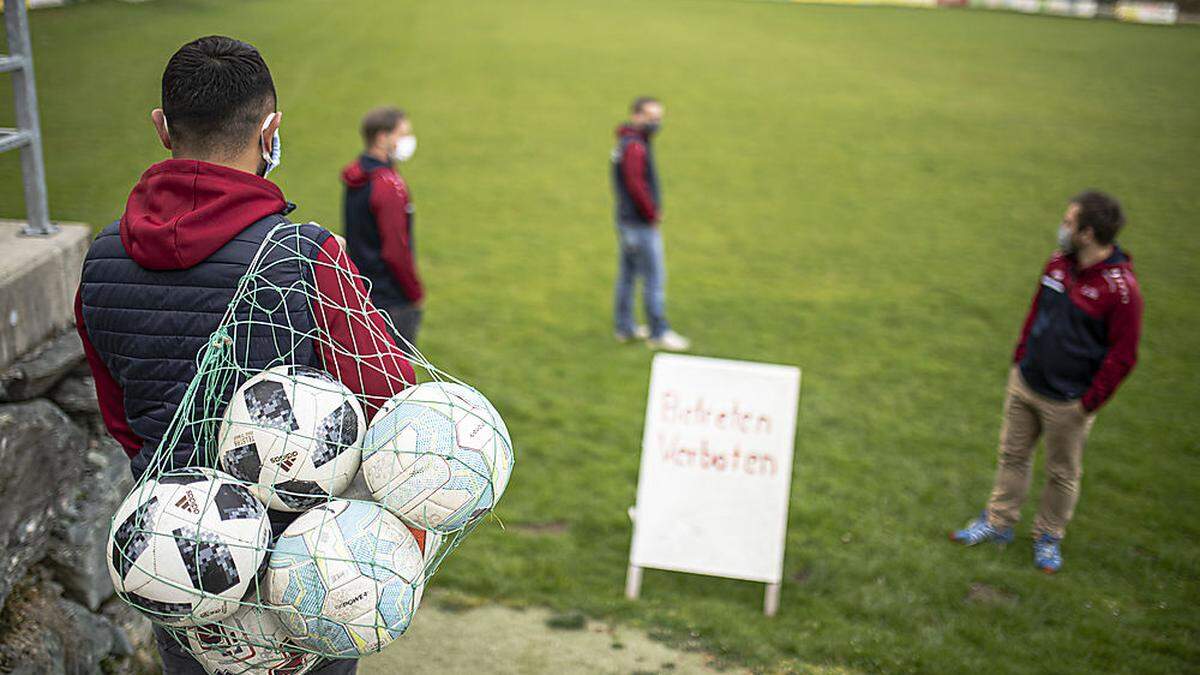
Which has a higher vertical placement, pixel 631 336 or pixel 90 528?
pixel 90 528

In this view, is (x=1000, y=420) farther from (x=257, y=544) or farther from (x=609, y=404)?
(x=257, y=544)

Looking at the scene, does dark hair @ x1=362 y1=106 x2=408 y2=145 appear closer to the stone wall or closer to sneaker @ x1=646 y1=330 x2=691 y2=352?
the stone wall

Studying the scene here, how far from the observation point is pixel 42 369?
147 inches

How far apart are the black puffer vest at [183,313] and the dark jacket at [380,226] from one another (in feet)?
12.3

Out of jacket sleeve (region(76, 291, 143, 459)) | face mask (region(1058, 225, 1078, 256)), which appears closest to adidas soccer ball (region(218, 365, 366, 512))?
jacket sleeve (region(76, 291, 143, 459))

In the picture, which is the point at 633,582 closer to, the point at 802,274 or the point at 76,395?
the point at 76,395

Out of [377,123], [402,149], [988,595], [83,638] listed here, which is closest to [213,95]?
[83,638]

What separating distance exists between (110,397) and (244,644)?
77cm

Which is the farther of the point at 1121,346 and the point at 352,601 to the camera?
the point at 1121,346

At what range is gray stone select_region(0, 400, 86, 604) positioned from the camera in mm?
3520

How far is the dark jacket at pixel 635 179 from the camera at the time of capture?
27.8 feet

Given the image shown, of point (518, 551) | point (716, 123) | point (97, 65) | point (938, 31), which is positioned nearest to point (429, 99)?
point (716, 123)

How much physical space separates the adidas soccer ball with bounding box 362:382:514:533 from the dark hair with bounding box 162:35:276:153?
29.9 inches

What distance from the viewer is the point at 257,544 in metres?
2.22
